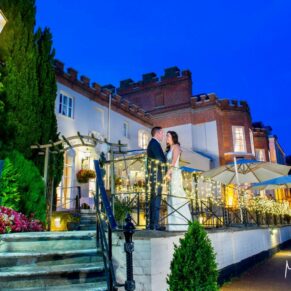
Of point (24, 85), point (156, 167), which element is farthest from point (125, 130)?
point (156, 167)

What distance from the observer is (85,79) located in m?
18.2

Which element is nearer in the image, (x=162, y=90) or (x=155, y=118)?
(x=155, y=118)

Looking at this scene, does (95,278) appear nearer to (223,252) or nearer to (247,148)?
(223,252)

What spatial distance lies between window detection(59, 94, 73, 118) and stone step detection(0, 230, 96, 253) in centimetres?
1169

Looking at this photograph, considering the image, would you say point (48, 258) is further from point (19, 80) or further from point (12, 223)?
point (19, 80)

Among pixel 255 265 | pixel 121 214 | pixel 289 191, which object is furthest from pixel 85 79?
pixel 289 191

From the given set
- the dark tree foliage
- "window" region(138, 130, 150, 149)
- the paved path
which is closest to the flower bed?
the dark tree foliage

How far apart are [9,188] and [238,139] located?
20.2m

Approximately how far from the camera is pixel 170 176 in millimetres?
6340

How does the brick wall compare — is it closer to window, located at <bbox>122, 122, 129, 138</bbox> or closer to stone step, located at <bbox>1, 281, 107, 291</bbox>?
window, located at <bbox>122, 122, 129, 138</bbox>

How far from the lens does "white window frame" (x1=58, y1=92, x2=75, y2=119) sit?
1623cm

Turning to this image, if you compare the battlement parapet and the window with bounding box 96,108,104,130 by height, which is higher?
the battlement parapet

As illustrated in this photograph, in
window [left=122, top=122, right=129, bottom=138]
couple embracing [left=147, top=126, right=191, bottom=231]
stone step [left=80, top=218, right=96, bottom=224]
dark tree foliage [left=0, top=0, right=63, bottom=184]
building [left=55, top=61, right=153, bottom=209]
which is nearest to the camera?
couple embracing [left=147, top=126, right=191, bottom=231]

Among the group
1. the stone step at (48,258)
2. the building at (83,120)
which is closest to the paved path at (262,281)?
the stone step at (48,258)
